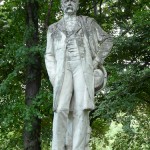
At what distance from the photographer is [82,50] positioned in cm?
554

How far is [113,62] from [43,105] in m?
2.37

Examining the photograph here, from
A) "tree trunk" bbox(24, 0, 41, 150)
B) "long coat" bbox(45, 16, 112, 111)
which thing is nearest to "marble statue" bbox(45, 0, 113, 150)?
"long coat" bbox(45, 16, 112, 111)

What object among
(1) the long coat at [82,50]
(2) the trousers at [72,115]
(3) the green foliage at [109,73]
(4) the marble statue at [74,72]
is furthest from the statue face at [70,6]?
(3) the green foliage at [109,73]

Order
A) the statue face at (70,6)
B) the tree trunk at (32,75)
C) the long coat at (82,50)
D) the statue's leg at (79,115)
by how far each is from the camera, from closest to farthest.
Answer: the statue's leg at (79,115) < the long coat at (82,50) < the statue face at (70,6) < the tree trunk at (32,75)

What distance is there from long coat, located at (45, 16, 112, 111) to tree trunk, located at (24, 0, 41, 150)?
5791 mm

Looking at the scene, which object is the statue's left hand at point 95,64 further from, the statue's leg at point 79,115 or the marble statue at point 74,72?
the statue's leg at point 79,115

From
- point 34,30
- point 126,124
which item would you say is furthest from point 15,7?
point 126,124

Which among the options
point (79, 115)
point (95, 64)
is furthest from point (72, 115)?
point (95, 64)

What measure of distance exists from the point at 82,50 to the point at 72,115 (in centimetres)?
88

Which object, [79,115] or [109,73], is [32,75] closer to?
[109,73]

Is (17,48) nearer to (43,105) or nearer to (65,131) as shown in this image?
(43,105)

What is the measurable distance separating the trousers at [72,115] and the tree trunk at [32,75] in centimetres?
593

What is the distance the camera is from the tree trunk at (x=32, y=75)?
11920 millimetres

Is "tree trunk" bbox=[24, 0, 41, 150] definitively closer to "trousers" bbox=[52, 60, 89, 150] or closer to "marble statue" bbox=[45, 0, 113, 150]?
"marble statue" bbox=[45, 0, 113, 150]
